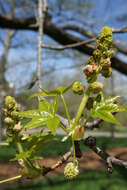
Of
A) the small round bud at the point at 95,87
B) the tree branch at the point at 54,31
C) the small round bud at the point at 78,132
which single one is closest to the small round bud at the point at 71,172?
the small round bud at the point at 78,132

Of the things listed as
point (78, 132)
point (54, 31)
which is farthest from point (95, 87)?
point (54, 31)

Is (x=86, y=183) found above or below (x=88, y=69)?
below

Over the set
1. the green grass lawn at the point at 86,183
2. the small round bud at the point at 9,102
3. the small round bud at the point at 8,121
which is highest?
the small round bud at the point at 9,102

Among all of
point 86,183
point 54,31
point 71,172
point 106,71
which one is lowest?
point 86,183

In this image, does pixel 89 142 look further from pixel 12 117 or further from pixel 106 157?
pixel 12 117

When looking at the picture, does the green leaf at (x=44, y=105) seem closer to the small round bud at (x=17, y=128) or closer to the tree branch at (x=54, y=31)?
the small round bud at (x=17, y=128)

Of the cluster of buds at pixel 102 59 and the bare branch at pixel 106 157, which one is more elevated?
the cluster of buds at pixel 102 59

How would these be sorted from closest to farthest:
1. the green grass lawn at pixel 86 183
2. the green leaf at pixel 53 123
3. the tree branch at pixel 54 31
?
the green leaf at pixel 53 123, the tree branch at pixel 54 31, the green grass lawn at pixel 86 183
